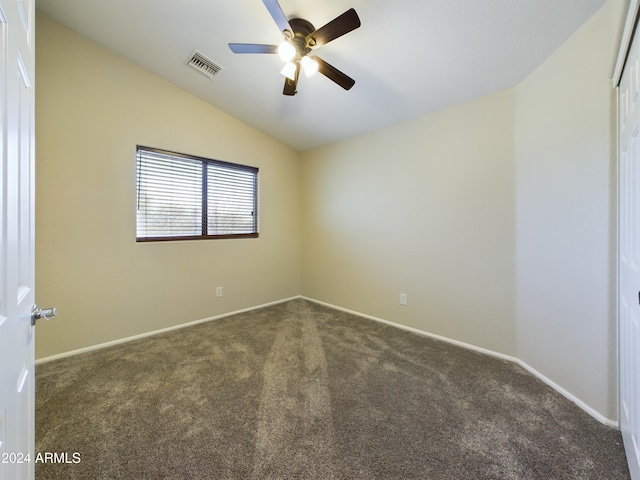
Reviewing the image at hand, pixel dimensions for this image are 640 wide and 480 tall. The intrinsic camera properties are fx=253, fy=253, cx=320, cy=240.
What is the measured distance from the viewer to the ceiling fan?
150cm

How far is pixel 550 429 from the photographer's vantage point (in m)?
1.46

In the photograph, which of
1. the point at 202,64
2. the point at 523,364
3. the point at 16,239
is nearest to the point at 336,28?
the point at 202,64

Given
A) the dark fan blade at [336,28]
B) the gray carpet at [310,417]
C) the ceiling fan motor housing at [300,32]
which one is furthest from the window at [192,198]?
the dark fan blade at [336,28]

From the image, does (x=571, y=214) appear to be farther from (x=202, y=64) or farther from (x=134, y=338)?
(x=134, y=338)

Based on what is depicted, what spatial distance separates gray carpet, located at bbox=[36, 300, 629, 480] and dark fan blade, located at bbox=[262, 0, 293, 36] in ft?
7.90

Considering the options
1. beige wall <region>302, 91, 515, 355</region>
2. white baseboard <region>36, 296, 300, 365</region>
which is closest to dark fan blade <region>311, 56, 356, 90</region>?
beige wall <region>302, 91, 515, 355</region>

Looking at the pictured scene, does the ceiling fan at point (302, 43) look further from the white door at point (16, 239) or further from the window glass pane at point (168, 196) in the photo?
the window glass pane at point (168, 196)

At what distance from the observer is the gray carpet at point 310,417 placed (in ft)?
4.05

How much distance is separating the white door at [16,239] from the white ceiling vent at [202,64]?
5.46 ft

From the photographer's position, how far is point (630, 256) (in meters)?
1.23

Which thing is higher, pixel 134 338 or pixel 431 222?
pixel 431 222

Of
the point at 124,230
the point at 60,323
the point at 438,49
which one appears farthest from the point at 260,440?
the point at 438,49

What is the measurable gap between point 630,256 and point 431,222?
1.51 metres

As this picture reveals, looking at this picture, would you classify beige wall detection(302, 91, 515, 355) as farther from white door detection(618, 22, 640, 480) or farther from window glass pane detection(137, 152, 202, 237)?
window glass pane detection(137, 152, 202, 237)
